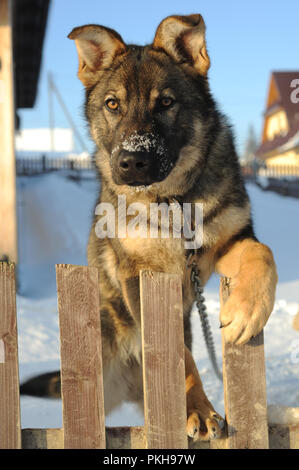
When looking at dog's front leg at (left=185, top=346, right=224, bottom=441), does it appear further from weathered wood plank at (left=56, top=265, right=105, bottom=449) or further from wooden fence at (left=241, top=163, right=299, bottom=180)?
wooden fence at (left=241, top=163, right=299, bottom=180)

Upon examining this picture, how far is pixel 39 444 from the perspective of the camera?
2.02 m

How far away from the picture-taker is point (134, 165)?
2.48m

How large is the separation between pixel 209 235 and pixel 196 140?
63 centimetres

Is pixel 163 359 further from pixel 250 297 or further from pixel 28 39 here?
pixel 28 39

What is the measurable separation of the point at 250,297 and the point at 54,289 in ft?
19.3

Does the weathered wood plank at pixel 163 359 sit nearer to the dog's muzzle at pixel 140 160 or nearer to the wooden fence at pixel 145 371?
the wooden fence at pixel 145 371

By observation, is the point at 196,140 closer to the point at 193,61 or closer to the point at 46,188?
the point at 193,61

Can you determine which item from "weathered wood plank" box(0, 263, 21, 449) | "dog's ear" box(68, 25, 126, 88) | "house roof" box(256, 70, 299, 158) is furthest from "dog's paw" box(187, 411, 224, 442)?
"house roof" box(256, 70, 299, 158)

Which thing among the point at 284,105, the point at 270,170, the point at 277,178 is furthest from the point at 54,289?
the point at 284,105

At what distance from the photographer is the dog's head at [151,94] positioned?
2.68 m

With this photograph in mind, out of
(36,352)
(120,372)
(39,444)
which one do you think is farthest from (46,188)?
(39,444)

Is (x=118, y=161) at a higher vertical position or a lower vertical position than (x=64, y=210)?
lower

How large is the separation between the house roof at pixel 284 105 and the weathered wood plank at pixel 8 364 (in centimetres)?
2820
